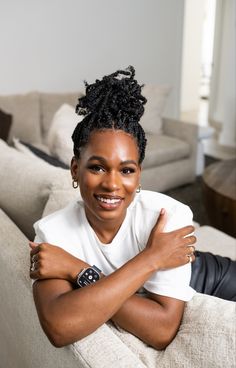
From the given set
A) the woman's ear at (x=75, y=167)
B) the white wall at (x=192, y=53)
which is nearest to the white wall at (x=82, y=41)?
the white wall at (x=192, y=53)

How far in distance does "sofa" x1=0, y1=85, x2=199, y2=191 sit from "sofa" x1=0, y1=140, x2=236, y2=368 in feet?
3.85

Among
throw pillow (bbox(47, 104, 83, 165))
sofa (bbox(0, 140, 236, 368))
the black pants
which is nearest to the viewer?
sofa (bbox(0, 140, 236, 368))

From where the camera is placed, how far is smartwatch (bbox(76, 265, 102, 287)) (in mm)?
772

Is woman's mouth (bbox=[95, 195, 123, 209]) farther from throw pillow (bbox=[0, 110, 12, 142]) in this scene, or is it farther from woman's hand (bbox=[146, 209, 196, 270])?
throw pillow (bbox=[0, 110, 12, 142])

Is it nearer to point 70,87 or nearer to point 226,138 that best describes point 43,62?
point 70,87

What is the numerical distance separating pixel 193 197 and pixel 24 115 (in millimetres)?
1531

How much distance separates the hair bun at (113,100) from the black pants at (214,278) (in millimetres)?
515

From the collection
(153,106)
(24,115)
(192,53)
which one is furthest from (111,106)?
(192,53)

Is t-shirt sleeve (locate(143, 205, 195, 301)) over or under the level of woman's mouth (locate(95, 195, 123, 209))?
under

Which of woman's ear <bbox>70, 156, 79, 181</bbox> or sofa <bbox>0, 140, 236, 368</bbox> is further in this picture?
woman's ear <bbox>70, 156, 79, 181</bbox>

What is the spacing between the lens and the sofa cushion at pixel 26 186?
3.80 ft

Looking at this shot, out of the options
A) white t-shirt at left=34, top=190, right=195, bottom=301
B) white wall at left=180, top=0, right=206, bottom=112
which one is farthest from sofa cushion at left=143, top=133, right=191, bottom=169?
white wall at left=180, top=0, right=206, bottom=112

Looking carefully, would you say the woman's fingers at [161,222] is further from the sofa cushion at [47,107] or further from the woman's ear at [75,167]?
the sofa cushion at [47,107]

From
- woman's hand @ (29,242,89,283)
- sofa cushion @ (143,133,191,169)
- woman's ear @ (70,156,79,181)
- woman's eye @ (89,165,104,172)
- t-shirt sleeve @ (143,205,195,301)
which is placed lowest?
sofa cushion @ (143,133,191,169)
